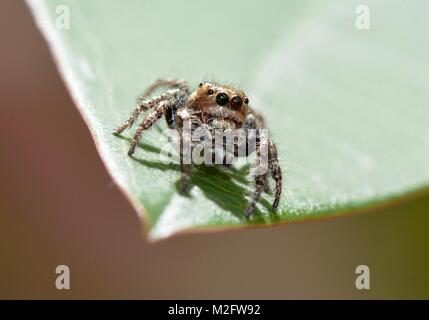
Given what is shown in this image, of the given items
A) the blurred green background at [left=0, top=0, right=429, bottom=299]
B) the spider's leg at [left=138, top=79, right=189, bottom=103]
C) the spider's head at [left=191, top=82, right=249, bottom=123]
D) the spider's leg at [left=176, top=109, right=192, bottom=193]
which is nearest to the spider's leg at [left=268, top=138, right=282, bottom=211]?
the spider's head at [left=191, top=82, right=249, bottom=123]

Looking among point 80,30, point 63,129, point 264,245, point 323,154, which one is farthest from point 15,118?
point 323,154

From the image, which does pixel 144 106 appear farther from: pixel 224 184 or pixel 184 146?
pixel 224 184

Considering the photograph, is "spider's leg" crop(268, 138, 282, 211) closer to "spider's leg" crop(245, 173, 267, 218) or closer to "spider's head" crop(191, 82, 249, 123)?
"spider's leg" crop(245, 173, 267, 218)

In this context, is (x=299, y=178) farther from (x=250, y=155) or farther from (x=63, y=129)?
(x=63, y=129)

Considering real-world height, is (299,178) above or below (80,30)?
below

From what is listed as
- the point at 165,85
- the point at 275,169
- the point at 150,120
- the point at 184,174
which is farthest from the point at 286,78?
the point at 184,174

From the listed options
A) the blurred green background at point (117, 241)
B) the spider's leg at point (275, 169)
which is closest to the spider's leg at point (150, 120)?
the spider's leg at point (275, 169)
